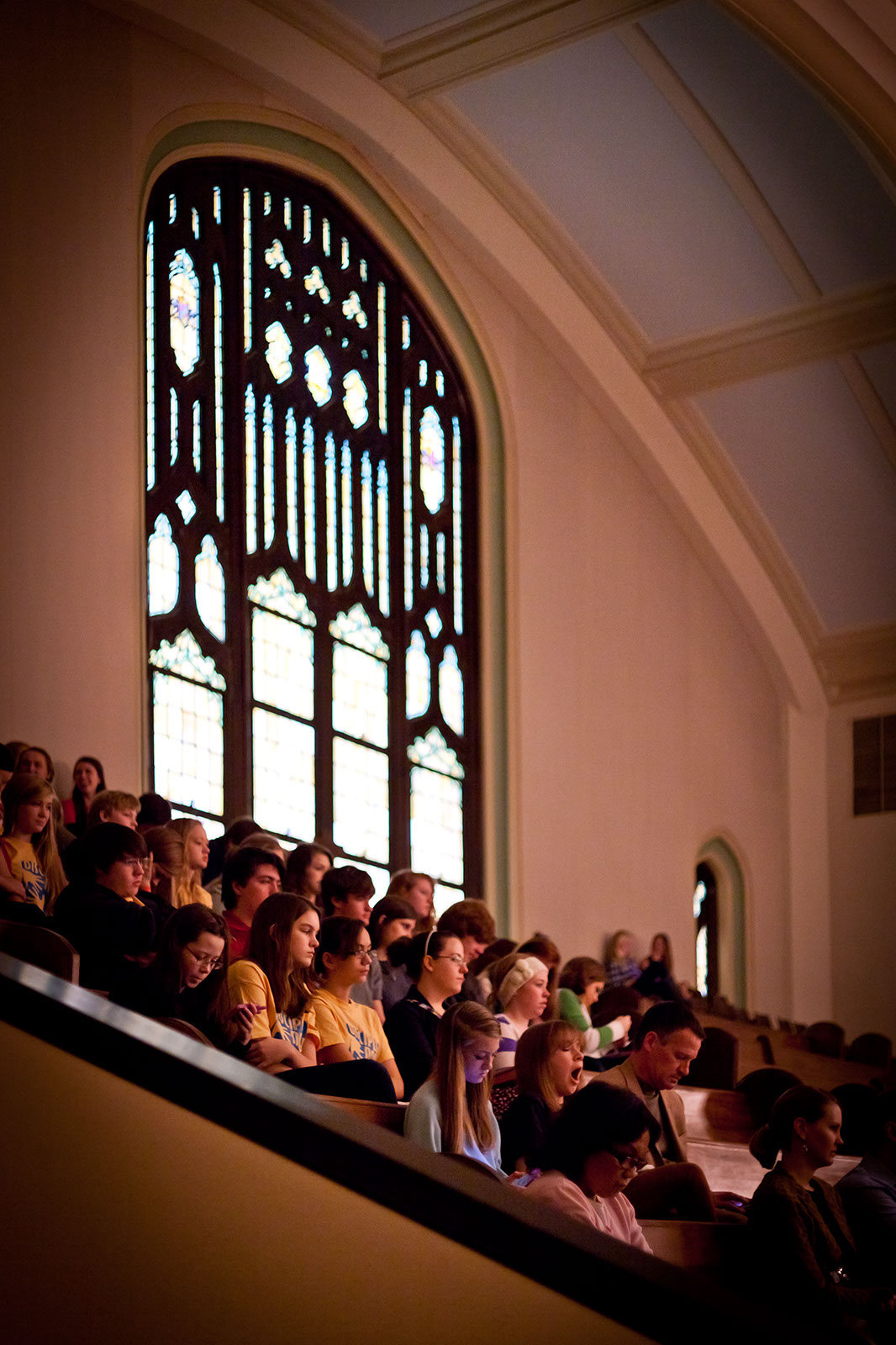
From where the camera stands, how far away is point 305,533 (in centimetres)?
1242

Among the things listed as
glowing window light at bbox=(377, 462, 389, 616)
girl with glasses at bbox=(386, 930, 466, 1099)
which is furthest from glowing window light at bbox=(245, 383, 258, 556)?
girl with glasses at bbox=(386, 930, 466, 1099)

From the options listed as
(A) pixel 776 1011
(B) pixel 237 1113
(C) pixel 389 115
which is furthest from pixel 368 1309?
(A) pixel 776 1011

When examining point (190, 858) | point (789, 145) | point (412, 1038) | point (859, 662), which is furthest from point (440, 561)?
point (412, 1038)

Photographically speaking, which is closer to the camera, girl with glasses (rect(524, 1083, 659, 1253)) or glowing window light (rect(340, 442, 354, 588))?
girl with glasses (rect(524, 1083, 659, 1253))

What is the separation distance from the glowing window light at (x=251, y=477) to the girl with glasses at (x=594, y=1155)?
8.15 metres

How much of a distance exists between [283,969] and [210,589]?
646 centimetres

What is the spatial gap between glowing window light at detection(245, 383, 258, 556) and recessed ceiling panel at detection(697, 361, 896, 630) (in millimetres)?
5103

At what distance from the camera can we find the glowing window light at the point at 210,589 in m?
11.4

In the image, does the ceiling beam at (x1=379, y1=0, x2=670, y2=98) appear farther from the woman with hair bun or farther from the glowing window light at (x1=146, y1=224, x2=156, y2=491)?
the woman with hair bun

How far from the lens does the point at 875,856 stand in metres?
17.6

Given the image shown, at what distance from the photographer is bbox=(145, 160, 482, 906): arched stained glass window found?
11.3m

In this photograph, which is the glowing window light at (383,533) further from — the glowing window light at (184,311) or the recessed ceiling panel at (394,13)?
the recessed ceiling panel at (394,13)

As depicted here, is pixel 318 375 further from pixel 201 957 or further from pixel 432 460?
pixel 201 957

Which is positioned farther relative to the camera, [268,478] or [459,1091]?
[268,478]
